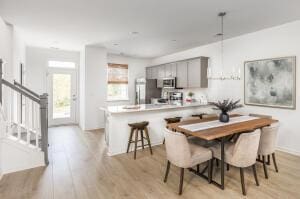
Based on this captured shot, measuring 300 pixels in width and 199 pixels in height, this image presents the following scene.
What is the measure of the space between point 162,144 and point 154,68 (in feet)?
12.7

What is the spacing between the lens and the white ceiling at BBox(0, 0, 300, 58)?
2.83 m

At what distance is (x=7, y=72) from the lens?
3820 millimetres

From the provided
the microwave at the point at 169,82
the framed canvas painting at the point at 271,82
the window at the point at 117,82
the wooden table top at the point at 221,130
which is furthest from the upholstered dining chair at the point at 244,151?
the window at the point at 117,82

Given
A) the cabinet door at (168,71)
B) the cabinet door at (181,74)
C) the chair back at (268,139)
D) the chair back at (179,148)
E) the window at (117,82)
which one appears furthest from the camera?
the window at (117,82)

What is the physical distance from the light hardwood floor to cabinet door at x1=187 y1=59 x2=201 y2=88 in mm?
2716

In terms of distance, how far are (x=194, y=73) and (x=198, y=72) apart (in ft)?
0.53

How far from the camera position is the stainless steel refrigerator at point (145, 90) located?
285 inches

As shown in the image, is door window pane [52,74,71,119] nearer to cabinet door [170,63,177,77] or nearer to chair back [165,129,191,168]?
cabinet door [170,63,177,77]

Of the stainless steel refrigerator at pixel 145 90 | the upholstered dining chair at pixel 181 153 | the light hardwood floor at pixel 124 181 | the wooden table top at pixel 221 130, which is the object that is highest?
the stainless steel refrigerator at pixel 145 90

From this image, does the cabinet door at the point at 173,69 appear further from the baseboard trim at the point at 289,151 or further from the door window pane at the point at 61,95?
the door window pane at the point at 61,95

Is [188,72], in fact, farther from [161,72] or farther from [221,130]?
[221,130]

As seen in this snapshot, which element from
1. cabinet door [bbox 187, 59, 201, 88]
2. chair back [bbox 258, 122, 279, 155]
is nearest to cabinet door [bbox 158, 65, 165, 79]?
cabinet door [bbox 187, 59, 201, 88]

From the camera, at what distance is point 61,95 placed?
6.45 metres

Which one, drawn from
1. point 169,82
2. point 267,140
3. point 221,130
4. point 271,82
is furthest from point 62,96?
point 271,82
